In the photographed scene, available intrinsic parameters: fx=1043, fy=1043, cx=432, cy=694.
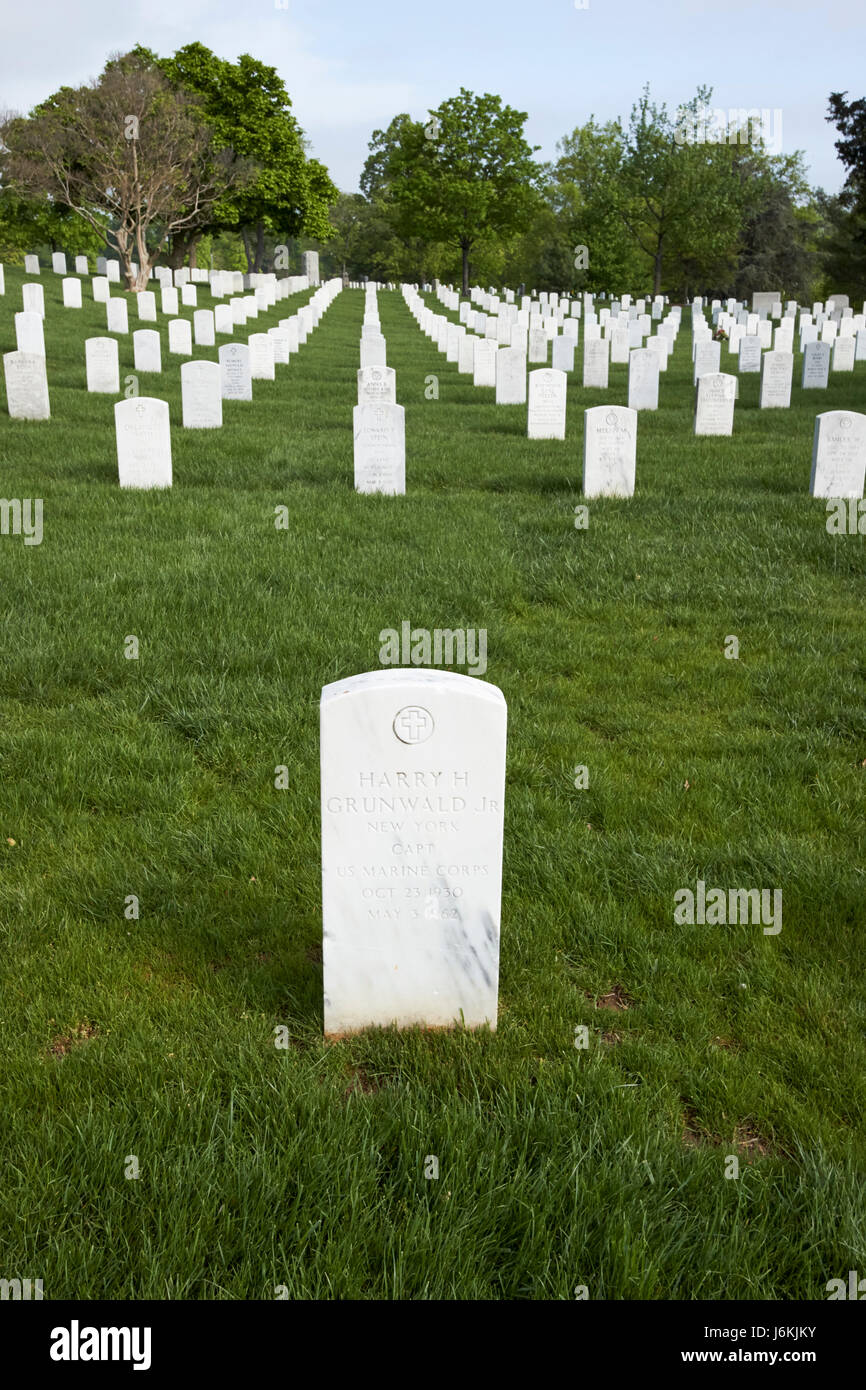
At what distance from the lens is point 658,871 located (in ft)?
12.9

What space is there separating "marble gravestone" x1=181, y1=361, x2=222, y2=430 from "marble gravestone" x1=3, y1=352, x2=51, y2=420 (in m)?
1.84

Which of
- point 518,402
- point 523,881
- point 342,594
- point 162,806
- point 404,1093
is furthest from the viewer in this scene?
point 518,402

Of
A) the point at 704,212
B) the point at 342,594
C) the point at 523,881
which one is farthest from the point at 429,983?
the point at 704,212

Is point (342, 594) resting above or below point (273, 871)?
above

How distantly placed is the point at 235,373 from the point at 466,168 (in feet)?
147

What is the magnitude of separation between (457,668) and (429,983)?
3.11 m

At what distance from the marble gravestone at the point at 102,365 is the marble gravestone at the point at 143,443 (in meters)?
6.27

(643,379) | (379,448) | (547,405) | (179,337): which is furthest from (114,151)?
(379,448)

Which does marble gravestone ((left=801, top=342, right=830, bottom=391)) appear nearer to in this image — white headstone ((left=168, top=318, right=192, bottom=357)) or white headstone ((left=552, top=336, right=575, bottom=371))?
white headstone ((left=552, top=336, right=575, bottom=371))

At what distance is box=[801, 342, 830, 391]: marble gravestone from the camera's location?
21.4 m

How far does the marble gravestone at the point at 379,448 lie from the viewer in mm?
10102

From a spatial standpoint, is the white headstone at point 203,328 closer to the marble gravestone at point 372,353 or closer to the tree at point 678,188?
the marble gravestone at point 372,353

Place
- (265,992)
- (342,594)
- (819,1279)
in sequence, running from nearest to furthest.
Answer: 1. (819,1279)
2. (265,992)
3. (342,594)

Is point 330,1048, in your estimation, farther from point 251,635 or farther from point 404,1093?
point 251,635
